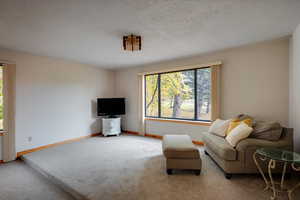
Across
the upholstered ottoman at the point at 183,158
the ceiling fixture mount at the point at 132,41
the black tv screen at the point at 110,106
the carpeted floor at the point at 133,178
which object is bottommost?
the carpeted floor at the point at 133,178

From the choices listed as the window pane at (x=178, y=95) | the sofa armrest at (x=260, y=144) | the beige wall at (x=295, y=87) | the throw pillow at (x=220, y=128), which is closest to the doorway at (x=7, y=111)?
the window pane at (x=178, y=95)

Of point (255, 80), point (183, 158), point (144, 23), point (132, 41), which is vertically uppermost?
point (144, 23)

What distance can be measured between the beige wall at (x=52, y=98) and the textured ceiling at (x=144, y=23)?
599 millimetres

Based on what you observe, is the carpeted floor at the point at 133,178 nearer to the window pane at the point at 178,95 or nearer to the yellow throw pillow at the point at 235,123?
the yellow throw pillow at the point at 235,123

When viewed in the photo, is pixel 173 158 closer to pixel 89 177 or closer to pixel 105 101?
pixel 89 177

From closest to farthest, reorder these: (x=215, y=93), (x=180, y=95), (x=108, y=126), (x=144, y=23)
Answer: (x=144, y=23) → (x=215, y=93) → (x=180, y=95) → (x=108, y=126)

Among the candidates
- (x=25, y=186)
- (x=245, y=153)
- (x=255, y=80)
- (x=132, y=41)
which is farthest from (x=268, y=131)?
(x=25, y=186)

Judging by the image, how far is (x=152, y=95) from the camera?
512cm

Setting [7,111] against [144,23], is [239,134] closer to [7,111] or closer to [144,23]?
[144,23]

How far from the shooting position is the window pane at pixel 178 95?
430cm

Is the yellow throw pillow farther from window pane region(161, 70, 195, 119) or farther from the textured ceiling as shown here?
the textured ceiling

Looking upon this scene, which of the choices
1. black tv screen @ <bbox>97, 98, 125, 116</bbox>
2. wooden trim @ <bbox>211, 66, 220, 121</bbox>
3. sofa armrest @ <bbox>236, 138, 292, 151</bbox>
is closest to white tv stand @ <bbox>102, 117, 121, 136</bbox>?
black tv screen @ <bbox>97, 98, 125, 116</bbox>

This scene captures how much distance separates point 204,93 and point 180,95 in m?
0.73

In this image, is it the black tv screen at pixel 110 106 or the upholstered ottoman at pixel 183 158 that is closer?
the upholstered ottoman at pixel 183 158
